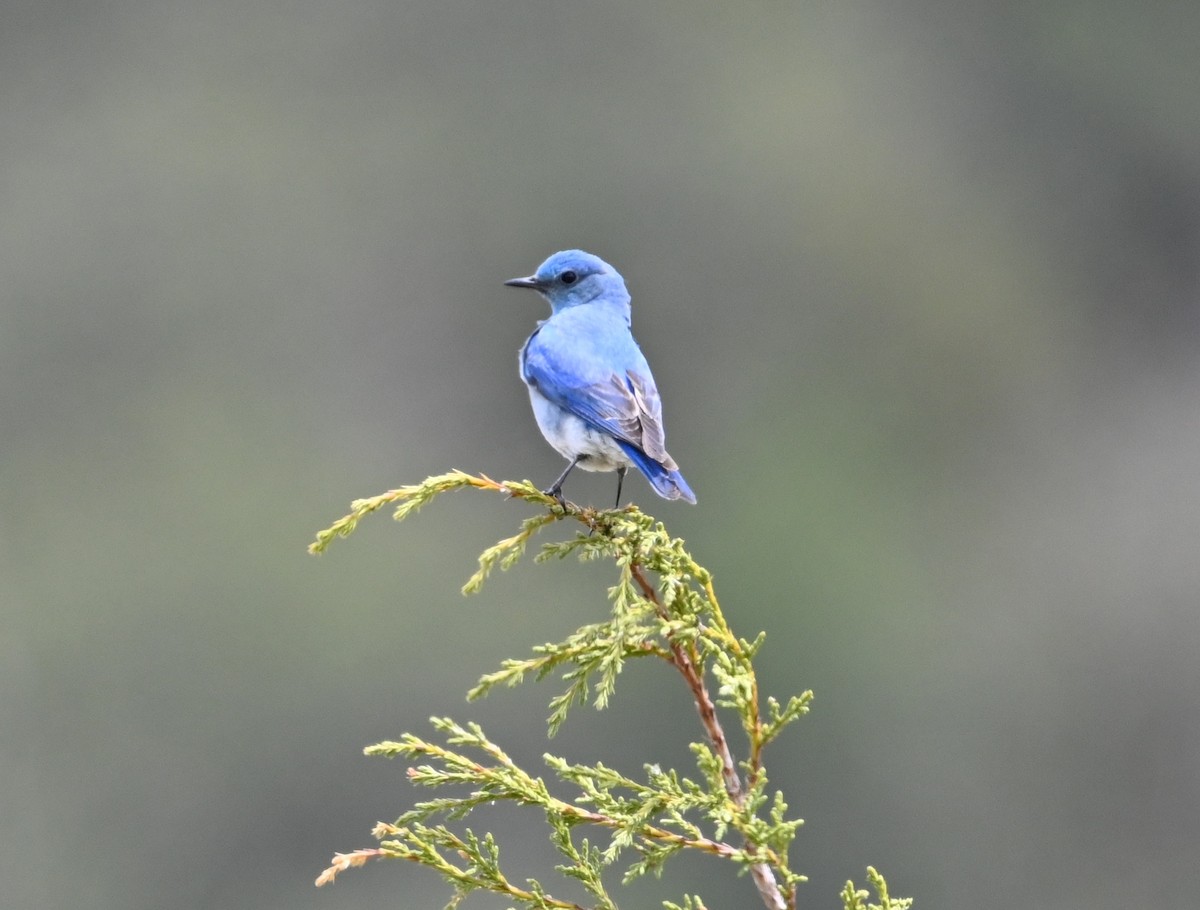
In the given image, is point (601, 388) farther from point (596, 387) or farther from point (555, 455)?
point (555, 455)

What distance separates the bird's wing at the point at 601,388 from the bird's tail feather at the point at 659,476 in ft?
0.10

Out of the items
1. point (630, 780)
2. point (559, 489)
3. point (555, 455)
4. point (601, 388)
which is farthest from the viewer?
point (555, 455)

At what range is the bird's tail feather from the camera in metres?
6.15

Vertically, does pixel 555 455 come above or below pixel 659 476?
above

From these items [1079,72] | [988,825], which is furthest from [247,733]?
[1079,72]

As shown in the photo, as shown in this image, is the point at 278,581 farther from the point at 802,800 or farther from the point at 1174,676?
the point at 1174,676

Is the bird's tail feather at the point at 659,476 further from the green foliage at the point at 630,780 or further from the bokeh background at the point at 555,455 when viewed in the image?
the bokeh background at the point at 555,455

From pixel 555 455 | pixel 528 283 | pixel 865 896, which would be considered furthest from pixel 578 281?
pixel 555 455

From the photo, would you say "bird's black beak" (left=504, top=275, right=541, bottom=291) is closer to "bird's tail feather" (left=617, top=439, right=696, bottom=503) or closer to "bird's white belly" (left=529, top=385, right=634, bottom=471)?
"bird's white belly" (left=529, top=385, right=634, bottom=471)

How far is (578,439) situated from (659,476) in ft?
1.81

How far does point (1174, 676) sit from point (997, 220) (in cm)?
2119

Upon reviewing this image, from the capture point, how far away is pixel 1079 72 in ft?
240

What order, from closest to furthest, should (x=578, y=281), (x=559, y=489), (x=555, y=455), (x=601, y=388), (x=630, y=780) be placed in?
(x=630, y=780) → (x=559, y=489) → (x=601, y=388) → (x=578, y=281) → (x=555, y=455)

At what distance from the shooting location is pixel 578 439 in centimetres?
673
